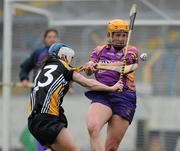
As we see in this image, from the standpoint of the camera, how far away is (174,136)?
13266 mm

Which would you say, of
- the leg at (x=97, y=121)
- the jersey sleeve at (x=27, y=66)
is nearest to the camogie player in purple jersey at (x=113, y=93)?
the leg at (x=97, y=121)

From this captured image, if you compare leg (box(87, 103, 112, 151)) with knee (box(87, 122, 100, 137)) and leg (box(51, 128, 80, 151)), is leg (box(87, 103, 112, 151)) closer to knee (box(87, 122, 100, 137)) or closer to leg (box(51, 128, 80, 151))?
knee (box(87, 122, 100, 137))

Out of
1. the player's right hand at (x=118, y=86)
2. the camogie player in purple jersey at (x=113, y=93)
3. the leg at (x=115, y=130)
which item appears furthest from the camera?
the leg at (x=115, y=130)

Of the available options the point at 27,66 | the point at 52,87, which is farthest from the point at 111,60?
the point at 27,66

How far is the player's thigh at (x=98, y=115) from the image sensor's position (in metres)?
9.84

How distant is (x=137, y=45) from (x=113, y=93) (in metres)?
3.54

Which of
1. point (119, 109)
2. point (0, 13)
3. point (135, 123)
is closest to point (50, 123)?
point (119, 109)

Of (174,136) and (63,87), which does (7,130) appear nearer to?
(174,136)

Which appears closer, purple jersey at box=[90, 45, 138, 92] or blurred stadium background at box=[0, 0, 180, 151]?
purple jersey at box=[90, 45, 138, 92]

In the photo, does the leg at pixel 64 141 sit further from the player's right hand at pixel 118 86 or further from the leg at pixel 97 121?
the player's right hand at pixel 118 86

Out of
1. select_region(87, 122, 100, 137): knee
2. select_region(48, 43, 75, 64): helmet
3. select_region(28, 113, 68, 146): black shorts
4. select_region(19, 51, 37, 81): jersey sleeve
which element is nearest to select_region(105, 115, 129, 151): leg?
select_region(87, 122, 100, 137): knee

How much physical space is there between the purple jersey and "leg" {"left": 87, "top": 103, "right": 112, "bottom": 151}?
299 mm

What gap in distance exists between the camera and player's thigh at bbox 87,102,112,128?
32.3 ft

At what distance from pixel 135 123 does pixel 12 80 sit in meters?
2.14
